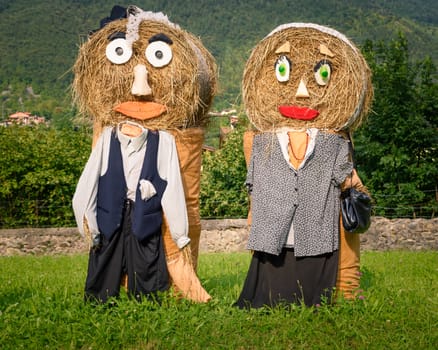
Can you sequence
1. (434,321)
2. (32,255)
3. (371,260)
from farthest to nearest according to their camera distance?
(32,255) → (371,260) → (434,321)

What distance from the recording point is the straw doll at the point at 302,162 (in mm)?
6109

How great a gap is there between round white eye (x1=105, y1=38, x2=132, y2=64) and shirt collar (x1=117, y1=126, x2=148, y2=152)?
667 mm

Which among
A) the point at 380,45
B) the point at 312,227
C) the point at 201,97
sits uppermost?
the point at 380,45

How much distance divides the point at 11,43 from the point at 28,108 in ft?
49.3

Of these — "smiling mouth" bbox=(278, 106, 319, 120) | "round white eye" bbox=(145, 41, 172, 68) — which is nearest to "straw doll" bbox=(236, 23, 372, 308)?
"smiling mouth" bbox=(278, 106, 319, 120)

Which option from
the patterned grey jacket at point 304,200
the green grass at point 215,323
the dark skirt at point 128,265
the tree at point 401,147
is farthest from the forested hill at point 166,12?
the green grass at point 215,323

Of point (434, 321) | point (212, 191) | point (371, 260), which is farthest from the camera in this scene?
point (212, 191)

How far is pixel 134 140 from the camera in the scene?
6227 millimetres

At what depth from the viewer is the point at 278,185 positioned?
6.20 metres

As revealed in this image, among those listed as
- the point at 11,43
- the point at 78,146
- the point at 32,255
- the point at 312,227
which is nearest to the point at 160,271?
the point at 312,227

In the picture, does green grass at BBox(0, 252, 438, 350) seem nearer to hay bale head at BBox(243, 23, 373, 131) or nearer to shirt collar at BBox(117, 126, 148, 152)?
shirt collar at BBox(117, 126, 148, 152)

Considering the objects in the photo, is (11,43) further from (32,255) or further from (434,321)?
(434,321)

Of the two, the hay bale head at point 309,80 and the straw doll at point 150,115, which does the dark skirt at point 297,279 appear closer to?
the straw doll at point 150,115

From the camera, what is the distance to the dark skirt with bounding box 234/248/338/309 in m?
6.13
